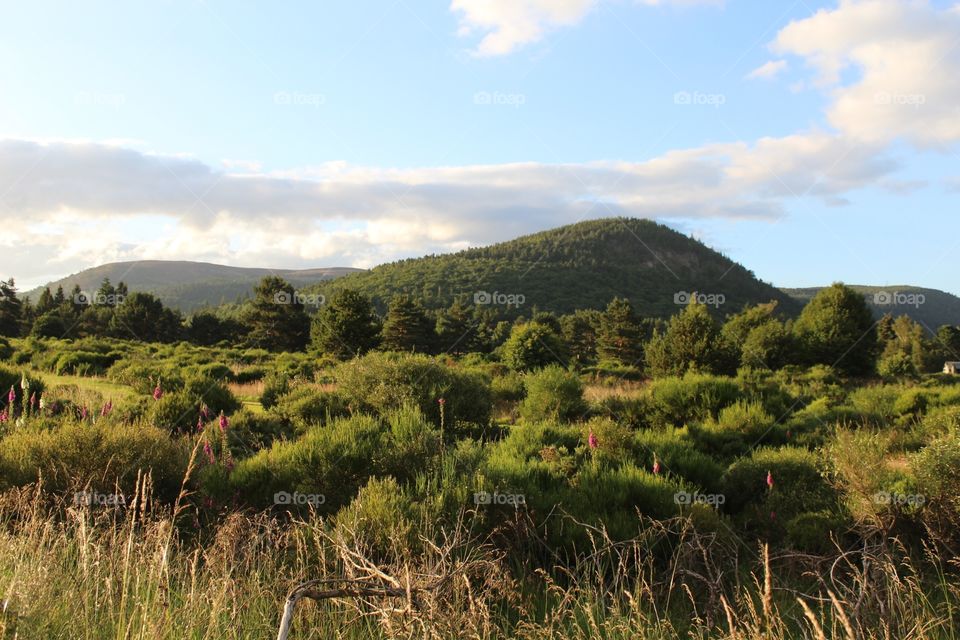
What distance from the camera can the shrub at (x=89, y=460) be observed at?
19.6 feet

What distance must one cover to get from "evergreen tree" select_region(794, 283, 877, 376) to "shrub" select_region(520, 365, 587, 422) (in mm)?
21054

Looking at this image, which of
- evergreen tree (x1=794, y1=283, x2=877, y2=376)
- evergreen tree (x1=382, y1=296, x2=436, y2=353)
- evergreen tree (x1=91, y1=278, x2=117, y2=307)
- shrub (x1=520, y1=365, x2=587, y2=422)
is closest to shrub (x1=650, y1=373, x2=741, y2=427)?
shrub (x1=520, y1=365, x2=587, y2=422)

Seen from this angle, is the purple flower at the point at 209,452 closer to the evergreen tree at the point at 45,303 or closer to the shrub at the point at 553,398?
the shrub at the point at 553,398

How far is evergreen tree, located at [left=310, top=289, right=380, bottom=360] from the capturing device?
115 feet

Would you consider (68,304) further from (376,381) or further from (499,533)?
(499,533)

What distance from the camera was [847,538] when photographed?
23.7 feet

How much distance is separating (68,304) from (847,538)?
5619 cm

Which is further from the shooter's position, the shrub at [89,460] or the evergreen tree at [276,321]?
the evergreen tree at [276,321]

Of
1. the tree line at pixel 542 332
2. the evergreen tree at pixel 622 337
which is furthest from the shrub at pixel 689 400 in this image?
the evergreen tree at pixel 622 337

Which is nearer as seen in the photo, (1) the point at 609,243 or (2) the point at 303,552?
(2) the point at 303,552

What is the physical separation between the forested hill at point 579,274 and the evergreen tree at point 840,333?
130ft

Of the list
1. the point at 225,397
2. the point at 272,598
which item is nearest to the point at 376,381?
the point at 225,397

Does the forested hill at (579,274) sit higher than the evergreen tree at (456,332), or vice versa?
the forested hill at (579,274)

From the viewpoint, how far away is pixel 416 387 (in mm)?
11359
